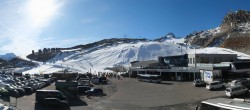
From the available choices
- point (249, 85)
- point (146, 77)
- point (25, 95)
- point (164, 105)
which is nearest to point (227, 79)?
point (249, 85)

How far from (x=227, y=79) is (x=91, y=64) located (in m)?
136

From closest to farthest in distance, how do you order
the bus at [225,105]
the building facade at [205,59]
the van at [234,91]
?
the bus at [225,105]
the van at [234,91]
the building facade at [205,59]

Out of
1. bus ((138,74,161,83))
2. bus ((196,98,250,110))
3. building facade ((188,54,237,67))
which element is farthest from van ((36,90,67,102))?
building facade ((188,54,237,67))

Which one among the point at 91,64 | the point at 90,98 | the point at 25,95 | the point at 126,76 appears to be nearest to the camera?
the point at 90,98

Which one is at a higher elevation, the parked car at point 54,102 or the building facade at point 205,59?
the building facade at point 205,59

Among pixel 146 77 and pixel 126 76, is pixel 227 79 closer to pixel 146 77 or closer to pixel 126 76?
pixel 146 77

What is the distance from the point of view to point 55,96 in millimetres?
39031

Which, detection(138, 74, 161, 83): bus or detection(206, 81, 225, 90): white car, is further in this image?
detection(138, 74, 161, 83): bus

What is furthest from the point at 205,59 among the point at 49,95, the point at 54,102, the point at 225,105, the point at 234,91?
the point at 225,105

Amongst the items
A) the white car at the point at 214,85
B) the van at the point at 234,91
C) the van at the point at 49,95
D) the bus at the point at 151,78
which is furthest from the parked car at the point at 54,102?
the bus at the point at 151,78

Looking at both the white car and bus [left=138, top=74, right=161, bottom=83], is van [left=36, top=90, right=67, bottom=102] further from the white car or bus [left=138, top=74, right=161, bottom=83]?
bus [left=138, top=74, right=161, bottom=83]

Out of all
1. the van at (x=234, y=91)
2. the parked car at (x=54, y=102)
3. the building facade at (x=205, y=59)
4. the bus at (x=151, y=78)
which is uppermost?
the building facade at (x=205, y=59)

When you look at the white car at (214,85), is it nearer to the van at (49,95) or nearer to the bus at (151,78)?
the bus at (151,78)

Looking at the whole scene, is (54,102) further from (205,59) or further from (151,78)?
(205,59)
